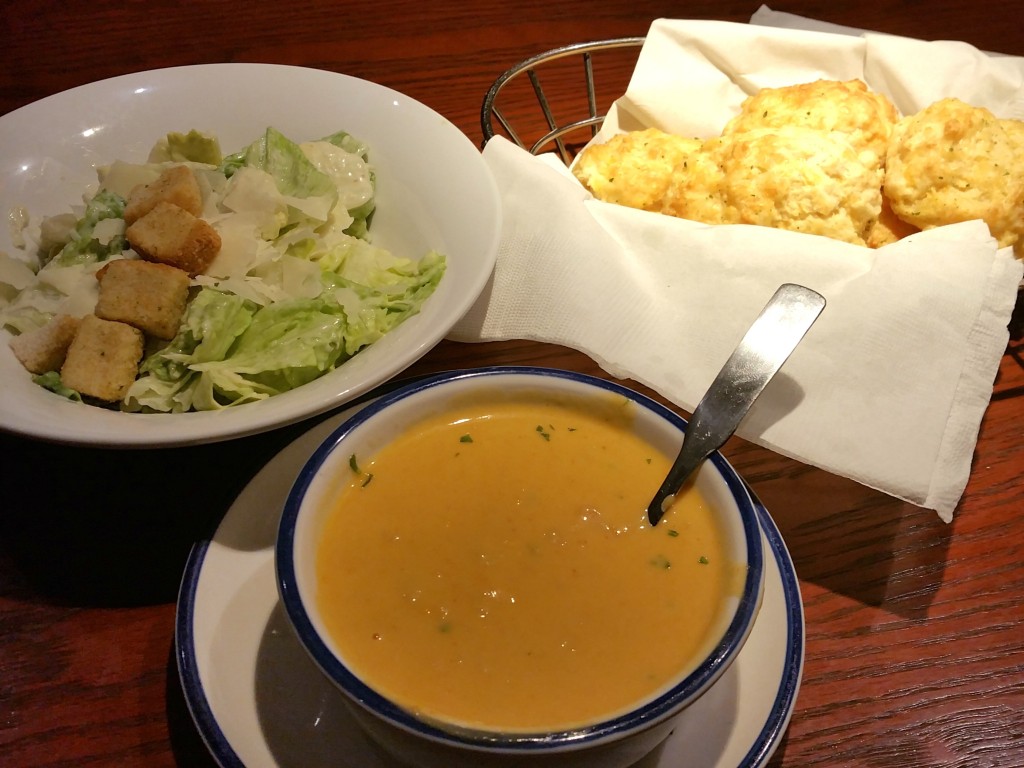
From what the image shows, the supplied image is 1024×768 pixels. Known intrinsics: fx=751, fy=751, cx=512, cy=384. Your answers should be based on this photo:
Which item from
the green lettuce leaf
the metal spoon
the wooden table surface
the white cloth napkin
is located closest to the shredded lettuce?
the green lettuce leaf

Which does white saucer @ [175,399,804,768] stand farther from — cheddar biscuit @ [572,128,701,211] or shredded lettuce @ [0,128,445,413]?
cheddar biscuit @ [572,128,701,211]

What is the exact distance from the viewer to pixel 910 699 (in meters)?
1.09

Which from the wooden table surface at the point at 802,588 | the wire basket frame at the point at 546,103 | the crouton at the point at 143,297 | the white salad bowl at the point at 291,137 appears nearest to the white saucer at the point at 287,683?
the wooden table surface at the point at 802,588

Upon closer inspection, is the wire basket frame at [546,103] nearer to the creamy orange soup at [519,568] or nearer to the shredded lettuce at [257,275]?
the shredded lettuce at [257,275]

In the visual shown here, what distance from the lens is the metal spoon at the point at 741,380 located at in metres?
1.02

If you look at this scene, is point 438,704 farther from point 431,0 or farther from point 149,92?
point 431,0

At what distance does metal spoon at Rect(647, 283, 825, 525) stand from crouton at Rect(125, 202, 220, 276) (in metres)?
1.03

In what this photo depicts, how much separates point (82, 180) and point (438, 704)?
157cm

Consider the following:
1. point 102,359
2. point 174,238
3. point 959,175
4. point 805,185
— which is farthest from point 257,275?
point 959,175

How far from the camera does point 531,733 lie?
75 cm

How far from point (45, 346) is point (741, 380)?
1213 millimetres

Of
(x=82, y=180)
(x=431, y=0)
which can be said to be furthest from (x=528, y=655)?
(x=431, y=0)

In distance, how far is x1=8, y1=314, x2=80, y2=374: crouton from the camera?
4.46 ft

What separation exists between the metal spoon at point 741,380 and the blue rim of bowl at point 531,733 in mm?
43
